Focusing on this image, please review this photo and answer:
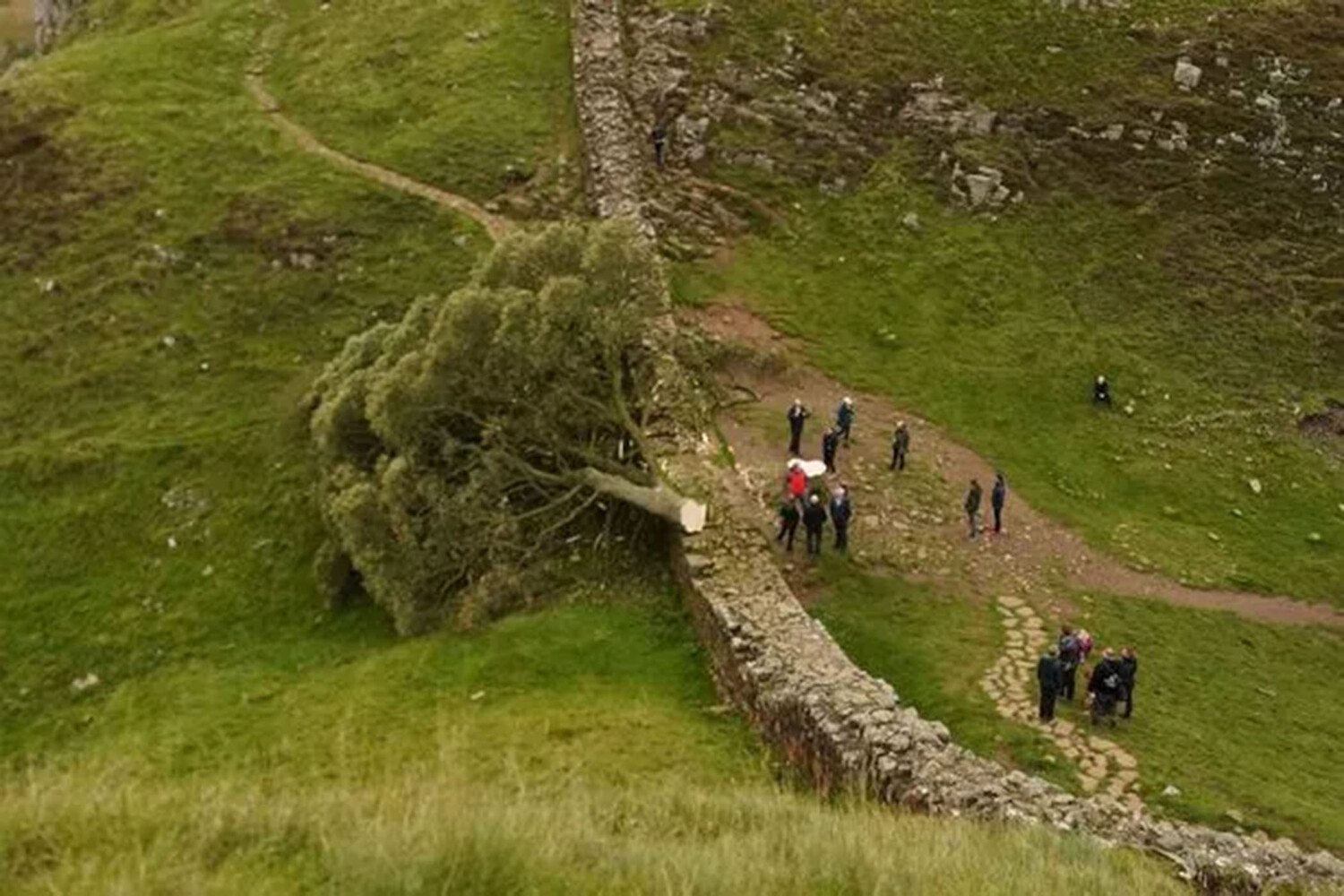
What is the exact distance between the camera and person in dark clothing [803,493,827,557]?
94.5 ft

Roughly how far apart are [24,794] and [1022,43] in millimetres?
46053

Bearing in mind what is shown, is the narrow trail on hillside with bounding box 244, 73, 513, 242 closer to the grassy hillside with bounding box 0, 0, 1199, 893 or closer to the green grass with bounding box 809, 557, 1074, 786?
the grassy hillside with bounding box 0, 0, 1199, 893

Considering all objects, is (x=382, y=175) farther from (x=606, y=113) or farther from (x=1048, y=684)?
(x=1048, y=684)

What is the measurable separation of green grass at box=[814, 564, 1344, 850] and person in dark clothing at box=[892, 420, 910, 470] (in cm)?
537

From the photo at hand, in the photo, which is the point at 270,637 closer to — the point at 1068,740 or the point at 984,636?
the point at 984,636

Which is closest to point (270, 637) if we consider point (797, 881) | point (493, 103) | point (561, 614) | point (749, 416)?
point (561, 614)

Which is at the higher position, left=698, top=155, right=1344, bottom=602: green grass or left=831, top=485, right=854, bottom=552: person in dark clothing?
left=698, top=155, right=1344, bottom=602: green grass

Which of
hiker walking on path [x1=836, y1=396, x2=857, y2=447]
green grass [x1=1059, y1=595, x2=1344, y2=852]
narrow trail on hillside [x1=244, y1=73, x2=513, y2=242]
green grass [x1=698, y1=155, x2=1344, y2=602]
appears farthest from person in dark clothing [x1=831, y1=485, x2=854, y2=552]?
narrow trail on hillside [x1=244, y1=73, x2=513, y2=242]

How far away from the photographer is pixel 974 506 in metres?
30.8

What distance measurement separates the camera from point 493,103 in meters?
50.8

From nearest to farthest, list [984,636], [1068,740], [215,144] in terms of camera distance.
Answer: [1068,740]
[984,636]
[215,144]

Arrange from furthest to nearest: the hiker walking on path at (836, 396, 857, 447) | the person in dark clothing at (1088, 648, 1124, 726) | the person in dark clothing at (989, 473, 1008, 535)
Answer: the hiker walking on path at (836, 396, 857, 447), the person in dark clothing at (989, 473, 1008, 535), the person in dark clothing at (1088, 648, 1124, 726)

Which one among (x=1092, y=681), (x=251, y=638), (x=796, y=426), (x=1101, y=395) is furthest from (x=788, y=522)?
(x=1101, y=395)

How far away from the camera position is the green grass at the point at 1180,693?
72.7 ft
